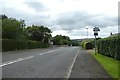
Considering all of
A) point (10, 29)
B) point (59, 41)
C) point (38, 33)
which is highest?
point (38, 33)

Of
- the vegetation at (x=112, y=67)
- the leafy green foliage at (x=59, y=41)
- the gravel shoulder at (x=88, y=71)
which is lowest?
the gravel shoulder at (x=88, y=71)

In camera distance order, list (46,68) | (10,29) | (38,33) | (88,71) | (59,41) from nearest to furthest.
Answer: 1. (88,71)
2. (46,68)
3. (10,29)
4. (38,33)
5. (59,41)

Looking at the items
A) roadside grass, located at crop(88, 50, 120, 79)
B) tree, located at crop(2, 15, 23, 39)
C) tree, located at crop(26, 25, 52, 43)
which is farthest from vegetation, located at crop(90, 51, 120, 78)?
Result: tree, located at crop(26, 25, 52, 43)

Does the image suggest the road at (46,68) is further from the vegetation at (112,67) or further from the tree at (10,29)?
the tree at (10,29)

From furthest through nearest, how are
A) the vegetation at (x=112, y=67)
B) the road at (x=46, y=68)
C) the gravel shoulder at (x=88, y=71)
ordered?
1. the vegetation at (x=112, y=67)
2. the road at (x=46, y=68)
3. the gravel shoulder at (x=88, y=71)

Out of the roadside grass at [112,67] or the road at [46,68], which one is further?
the roadside grass at [112,67]

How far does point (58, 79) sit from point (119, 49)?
9518 mm

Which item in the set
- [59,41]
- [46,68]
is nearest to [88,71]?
[46,68]

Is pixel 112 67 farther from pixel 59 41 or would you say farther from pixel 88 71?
pixel 59 41

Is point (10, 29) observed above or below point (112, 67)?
above

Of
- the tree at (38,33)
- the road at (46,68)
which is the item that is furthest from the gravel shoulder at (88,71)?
the tree at (38,33)

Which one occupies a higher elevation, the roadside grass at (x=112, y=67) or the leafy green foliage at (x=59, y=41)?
the leafy green foliage at (x=59, y=41)

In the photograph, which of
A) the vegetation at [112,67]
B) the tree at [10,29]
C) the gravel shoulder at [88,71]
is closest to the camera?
the gravel shoulder at [88,71]

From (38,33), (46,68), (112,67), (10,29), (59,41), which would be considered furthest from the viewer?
(59,41)
